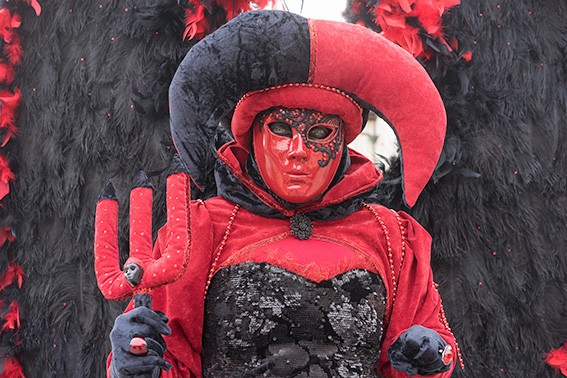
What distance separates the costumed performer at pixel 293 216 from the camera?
1.67 metres

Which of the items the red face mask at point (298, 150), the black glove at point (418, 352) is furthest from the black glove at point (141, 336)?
the black glove at point (418, 352)

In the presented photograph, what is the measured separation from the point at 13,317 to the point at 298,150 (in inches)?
53.0

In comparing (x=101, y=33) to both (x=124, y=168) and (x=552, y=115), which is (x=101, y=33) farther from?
(x=552, y=115)

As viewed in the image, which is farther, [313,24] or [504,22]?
[504,22]

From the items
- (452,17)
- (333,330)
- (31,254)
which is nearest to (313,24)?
(333,330)

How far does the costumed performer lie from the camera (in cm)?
167

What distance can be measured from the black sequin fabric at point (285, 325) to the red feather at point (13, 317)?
3.36 ft

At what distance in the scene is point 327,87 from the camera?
172 cm

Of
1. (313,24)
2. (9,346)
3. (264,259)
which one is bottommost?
(9,346)

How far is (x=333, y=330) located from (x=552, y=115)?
1230 millimetres

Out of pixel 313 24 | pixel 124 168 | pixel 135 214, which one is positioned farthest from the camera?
pixel 124 168

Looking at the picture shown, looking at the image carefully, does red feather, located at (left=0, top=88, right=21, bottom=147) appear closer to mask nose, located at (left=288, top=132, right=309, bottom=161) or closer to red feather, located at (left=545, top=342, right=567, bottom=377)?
mask nose, located at (left=288, top=132, right=309, bottom=161)

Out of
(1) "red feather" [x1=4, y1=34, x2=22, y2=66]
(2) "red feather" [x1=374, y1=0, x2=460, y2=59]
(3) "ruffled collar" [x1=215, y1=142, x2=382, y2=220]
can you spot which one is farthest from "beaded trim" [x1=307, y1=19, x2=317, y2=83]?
(1) "red feather" [x1=4, y1=34, x2=22, y2=66]

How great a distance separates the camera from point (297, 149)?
5.65 feet
